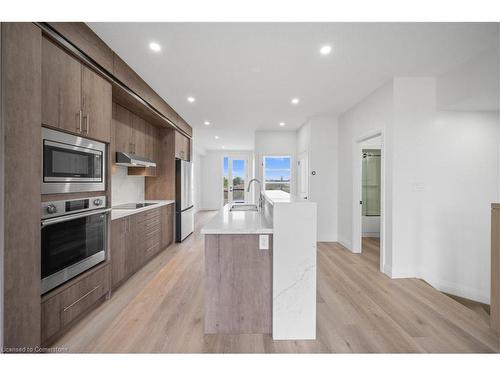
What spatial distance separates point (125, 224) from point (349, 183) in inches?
140

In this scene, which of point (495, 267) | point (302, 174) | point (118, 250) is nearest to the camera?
point (495, 267)

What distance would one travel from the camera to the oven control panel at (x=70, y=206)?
160 cm

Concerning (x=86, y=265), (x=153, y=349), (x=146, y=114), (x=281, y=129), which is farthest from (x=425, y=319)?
(x=281, y=129)

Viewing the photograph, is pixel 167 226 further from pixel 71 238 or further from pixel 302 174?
pixel 302 174

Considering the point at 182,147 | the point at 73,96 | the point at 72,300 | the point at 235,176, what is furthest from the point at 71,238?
the point at 235,176

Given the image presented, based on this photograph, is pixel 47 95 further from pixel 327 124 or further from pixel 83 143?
pixel 327 124

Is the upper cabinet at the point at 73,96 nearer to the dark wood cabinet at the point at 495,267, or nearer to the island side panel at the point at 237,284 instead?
the island side panel at the point at 237,284

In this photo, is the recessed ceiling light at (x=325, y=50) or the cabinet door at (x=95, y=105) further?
the recessed ceiling light at (x=325, y=50)

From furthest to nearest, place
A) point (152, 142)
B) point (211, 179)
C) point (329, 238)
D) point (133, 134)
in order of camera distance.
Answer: point (211, 179), point (329, 238), point (152, 142), point (133, 134)

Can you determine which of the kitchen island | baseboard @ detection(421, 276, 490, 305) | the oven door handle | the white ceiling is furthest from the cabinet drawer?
baseboard @ detection(421, 276, 490, 305)

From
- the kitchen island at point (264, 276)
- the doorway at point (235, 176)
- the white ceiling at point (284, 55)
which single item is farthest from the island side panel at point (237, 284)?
the doorway at point (235, 176)

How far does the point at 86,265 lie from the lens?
2.02 m

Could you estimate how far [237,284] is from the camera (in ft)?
6.05

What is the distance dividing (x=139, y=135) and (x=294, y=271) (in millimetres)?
3196
